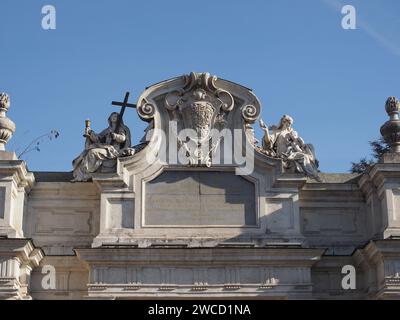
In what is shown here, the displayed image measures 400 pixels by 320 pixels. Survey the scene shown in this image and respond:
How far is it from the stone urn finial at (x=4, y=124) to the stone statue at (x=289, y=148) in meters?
5.95

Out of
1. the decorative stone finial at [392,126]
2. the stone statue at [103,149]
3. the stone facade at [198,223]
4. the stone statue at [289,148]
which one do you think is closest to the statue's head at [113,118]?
the stone statue at [103,149]

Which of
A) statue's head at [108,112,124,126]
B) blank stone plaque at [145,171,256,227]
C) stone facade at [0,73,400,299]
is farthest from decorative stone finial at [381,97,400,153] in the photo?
statue's head at [108,112,124,126]

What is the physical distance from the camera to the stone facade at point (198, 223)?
80.2 ft

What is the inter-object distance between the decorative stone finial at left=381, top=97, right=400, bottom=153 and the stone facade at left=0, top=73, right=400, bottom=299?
18.3 inches

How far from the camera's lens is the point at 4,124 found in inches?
992

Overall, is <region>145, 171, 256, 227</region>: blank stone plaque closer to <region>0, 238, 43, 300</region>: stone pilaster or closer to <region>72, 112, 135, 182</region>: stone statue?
<region>72, 112, 135, 182</region>: stone statue

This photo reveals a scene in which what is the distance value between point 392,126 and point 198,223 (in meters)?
5.13

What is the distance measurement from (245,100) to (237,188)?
2167 mm

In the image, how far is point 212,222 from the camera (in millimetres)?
25203

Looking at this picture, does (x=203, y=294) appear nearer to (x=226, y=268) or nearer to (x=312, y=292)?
(x=226, y=268)

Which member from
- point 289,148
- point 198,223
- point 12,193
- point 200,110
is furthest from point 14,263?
point 289,148

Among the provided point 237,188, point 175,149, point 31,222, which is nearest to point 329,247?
point 237,188

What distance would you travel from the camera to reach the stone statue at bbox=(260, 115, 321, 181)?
2573 centimetres
